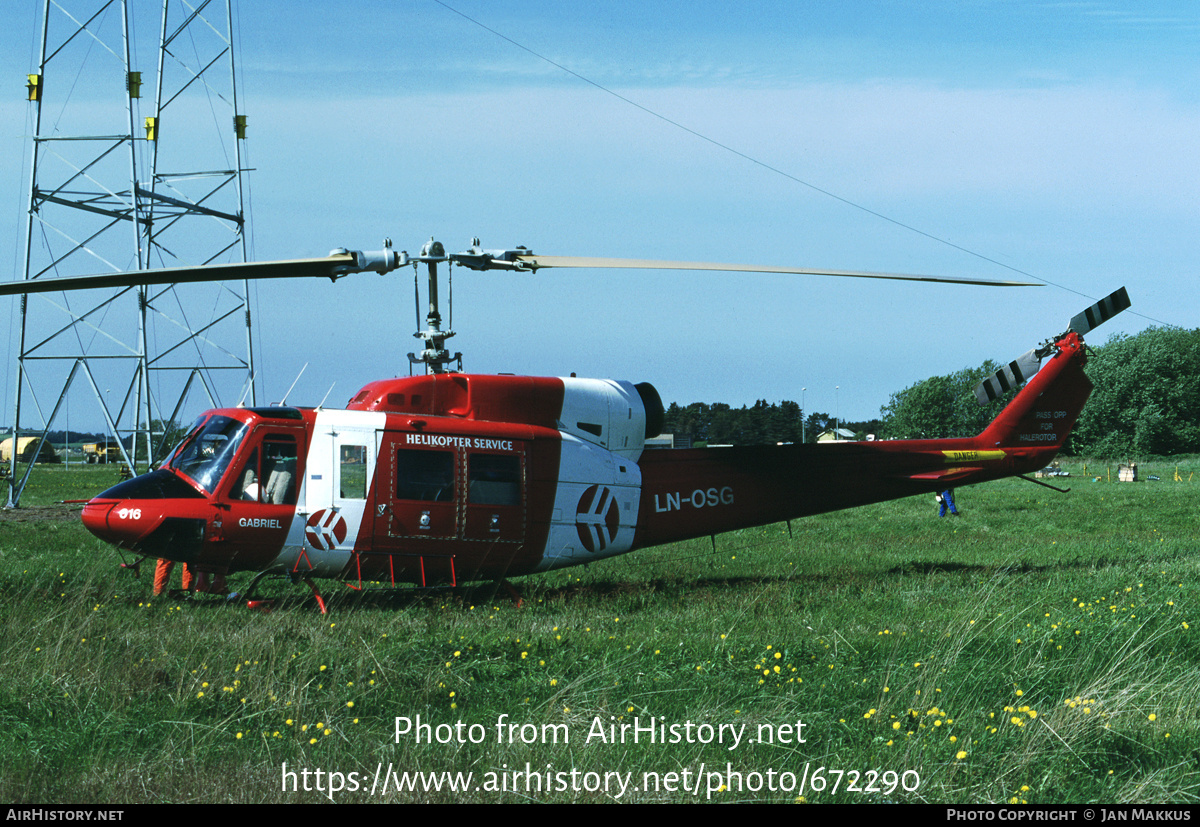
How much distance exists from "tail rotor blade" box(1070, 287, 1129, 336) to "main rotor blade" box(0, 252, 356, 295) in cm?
1074

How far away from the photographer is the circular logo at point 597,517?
1135 centimetres

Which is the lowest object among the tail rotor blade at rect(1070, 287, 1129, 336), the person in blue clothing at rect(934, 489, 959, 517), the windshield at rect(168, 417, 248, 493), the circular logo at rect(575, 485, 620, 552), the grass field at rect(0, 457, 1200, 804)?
the person in blue clothing at rect(934, 489, 959, 517)

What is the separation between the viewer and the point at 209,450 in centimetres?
1027

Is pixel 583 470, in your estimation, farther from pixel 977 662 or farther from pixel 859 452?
pixel 977 662

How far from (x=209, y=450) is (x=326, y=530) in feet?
5.33

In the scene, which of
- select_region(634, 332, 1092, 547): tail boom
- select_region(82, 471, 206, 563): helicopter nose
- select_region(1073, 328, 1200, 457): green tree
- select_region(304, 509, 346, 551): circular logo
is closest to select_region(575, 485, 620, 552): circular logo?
select_region(634, 332, 1092, 547): tail boom

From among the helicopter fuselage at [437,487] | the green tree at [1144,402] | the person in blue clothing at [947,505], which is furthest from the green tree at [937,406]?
the helicopter fuselage at [437,487]

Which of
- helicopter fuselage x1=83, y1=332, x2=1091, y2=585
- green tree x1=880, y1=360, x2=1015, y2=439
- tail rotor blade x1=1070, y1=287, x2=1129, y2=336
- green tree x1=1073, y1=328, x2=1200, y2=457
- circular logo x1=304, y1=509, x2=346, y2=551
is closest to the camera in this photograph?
helicopter fuselage x1=83, y1=332, x2=1091, y2=585

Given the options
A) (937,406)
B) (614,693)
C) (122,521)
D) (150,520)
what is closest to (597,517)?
(614,693)

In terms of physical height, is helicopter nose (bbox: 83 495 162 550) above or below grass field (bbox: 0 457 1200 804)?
above

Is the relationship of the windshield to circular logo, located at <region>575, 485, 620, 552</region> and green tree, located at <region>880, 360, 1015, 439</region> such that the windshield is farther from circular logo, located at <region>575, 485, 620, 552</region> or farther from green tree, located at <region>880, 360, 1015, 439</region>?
green tree, located at <region>880, 360, 1015, 439</region>

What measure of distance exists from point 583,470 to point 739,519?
8.41 feet

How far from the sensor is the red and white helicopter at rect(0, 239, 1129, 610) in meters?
9.84

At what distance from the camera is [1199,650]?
7.79 meters
